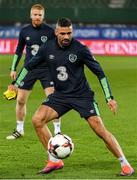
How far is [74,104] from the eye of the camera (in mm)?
9609

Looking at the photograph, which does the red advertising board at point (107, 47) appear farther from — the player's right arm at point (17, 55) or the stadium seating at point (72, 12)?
the player's right arm at point (17, 55)

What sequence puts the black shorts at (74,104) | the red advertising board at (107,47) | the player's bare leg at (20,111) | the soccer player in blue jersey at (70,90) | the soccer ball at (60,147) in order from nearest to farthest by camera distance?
the soccer ball at (60,147), the soccer player in blue jersey at (70,90), the black shorts at (74,104), the player's bare leg at (20,111), the red advertising board at (107,47)

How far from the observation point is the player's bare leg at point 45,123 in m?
9.54

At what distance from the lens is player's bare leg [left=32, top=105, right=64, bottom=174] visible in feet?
31.3

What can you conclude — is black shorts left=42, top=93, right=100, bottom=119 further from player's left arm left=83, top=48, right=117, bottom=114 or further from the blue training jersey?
player's left arm left=83, top=48, right=117, bottom=114

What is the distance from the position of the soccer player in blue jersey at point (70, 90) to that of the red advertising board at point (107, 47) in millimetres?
28008

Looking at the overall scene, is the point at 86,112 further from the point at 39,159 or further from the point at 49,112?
the point at 39,159

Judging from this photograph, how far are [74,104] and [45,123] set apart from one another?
1.70 ft

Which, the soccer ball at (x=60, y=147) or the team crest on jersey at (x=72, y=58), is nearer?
the soccer ball at (x=60, y=147)

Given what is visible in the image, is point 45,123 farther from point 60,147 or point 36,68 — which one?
point 36,68

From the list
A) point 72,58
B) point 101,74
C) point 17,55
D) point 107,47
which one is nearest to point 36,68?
point 17,55

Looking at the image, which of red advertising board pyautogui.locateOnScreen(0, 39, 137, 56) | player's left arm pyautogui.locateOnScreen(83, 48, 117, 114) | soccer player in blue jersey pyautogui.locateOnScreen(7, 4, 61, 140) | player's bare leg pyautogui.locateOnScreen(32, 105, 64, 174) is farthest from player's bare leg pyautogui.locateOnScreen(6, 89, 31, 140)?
red advertising board pyautogui.locateOnScreen(0, 39, 137, 56)

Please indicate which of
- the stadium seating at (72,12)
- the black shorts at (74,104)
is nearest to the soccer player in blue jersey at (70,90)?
the black shorts at (74,104)

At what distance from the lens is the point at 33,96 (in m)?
20.2
